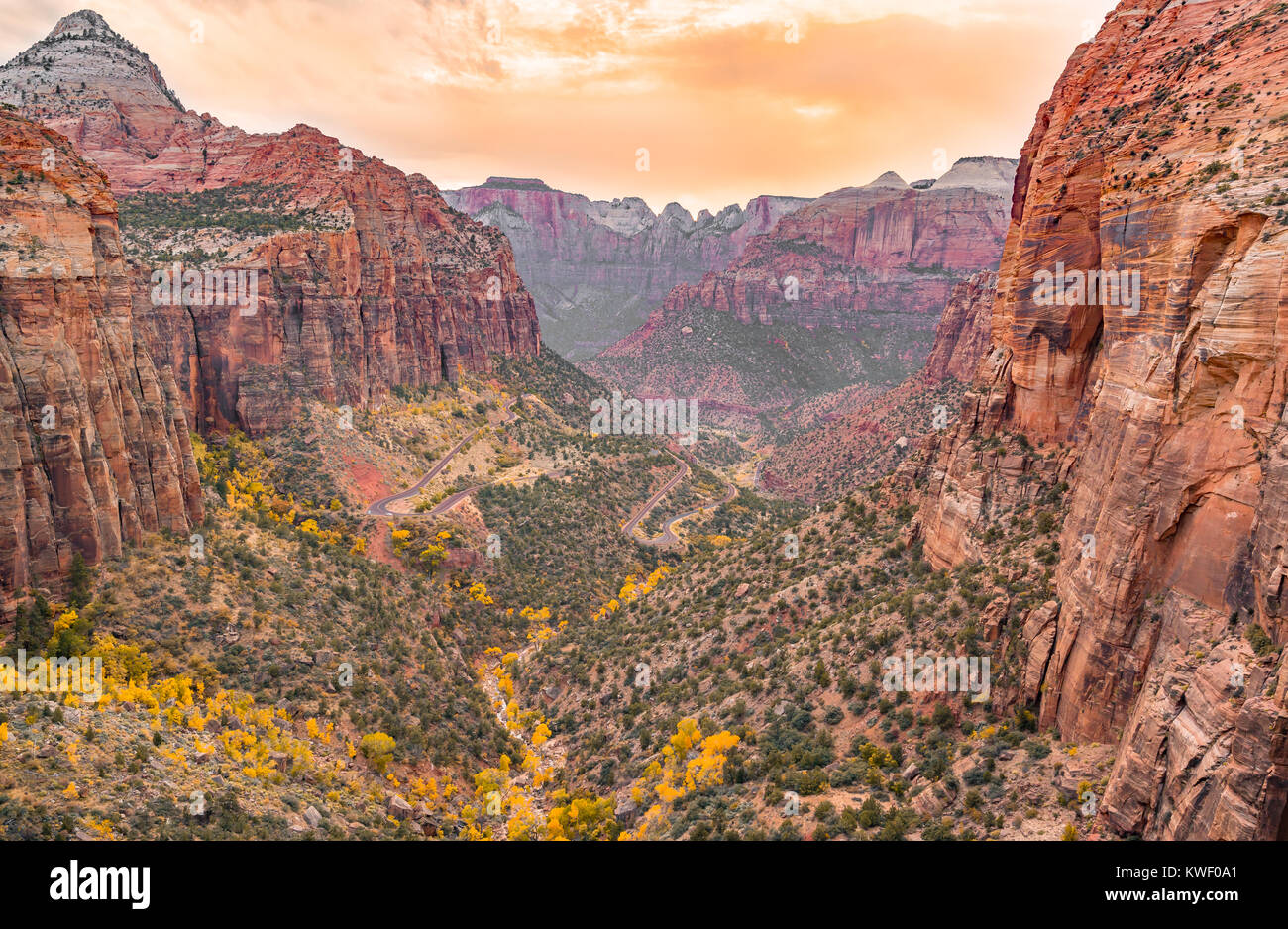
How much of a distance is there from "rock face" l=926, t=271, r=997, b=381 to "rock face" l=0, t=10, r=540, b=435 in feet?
239

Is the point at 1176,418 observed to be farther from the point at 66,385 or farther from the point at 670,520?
the point at 670,520

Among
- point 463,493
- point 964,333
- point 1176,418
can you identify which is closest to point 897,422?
point 964,333

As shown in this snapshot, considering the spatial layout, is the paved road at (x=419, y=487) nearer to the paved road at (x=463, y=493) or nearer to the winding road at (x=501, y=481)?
the winding road at (x=501, y=481)

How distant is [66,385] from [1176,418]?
48293mm

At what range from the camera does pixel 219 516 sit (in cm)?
5109

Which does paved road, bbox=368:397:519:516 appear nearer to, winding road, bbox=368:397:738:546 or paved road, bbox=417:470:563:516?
winding road, bbox=368:397:738:546

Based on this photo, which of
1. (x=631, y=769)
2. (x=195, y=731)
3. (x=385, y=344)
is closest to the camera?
→ (x=195, y=731)

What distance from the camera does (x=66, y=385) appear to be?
36.7 m

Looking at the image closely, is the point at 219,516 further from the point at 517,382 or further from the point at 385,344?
the point at 517,382

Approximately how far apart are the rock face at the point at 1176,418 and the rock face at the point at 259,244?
66594mm

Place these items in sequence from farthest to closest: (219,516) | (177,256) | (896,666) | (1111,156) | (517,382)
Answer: (517,382) < (177,256) < (219,516) < (896,666) < (1111,156)

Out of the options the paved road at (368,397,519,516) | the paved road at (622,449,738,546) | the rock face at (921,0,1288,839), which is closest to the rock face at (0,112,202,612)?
the paved road at (368,397,519,516)
